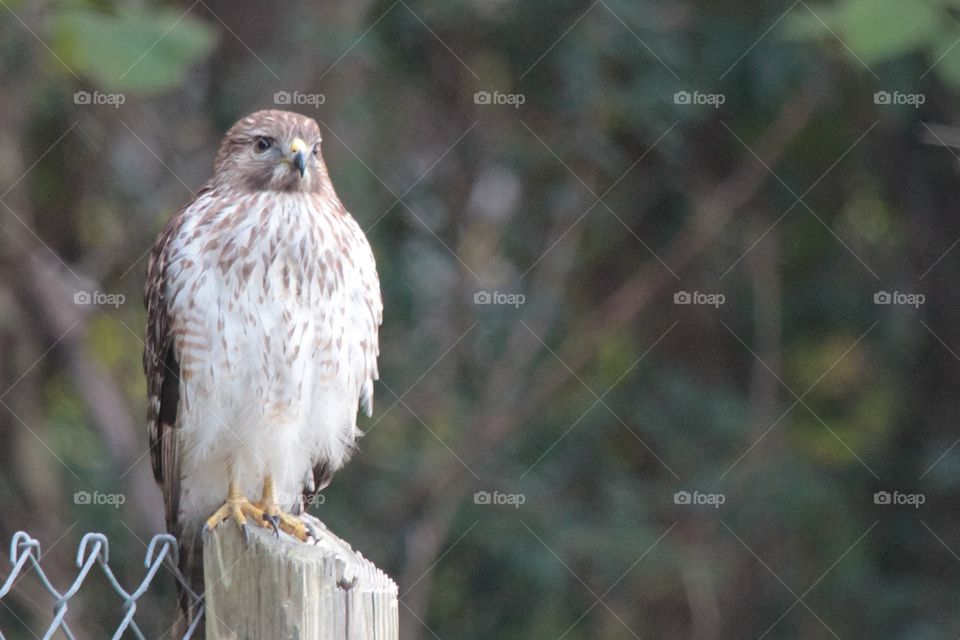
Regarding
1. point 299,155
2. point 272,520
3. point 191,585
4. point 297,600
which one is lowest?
point 297,600

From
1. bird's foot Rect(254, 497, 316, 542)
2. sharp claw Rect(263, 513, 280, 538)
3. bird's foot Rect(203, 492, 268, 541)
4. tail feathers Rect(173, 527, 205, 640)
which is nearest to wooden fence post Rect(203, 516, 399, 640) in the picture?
tail feathers Rect(173, 527, 205, 640)

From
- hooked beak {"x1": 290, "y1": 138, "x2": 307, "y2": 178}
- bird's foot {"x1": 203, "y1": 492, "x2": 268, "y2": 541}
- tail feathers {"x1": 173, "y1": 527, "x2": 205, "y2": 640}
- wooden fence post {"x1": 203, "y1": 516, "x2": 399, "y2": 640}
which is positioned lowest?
wooden fence post {"x1": 203, "y1": 516, "x2": 399, "y2": 640}

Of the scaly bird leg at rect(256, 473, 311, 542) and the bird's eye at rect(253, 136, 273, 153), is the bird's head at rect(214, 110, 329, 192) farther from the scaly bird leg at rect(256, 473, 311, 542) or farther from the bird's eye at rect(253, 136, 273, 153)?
the scaly bird leg at rect(256, 473, 311, 542)

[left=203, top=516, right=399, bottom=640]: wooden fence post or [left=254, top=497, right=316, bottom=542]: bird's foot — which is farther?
[left=254, top=497, right=316, bottom=542]: bird's foot

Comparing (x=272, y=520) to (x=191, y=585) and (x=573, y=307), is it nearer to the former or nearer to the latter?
(x=191, y=585)

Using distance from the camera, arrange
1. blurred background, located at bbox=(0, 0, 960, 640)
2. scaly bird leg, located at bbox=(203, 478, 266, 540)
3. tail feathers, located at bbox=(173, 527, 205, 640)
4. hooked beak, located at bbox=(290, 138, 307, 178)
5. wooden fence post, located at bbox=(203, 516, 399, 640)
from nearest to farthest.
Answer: wooden fence post, located at bbox=(203, 516, 399, 640) < tail feathers, located at bbox=(173, 527, 205, 640) < scaly bird leg, located at bbox=(203, 478, 266, 540) < hooked beak, located at bbox=(290, 138, 307, 178) < blurred background, located at bbox=(0, 0, 960, 640)

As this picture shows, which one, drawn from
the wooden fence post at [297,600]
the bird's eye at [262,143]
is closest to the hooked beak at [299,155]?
the bird's eye at [262,143]

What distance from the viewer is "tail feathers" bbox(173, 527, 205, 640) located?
2937mm

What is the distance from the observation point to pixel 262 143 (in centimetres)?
411

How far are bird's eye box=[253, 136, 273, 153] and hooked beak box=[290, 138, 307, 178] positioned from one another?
115 millimetres

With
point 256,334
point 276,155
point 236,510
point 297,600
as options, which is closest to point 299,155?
point 276,155

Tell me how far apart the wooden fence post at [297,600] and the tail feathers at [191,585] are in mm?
424

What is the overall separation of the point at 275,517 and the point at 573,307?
10.8 ft

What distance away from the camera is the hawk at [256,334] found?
3.86 metres
